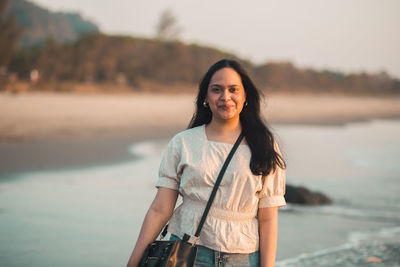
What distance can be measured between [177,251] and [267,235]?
0.49 meters

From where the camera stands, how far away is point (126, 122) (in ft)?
55.5

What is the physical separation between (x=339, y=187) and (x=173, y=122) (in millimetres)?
11203

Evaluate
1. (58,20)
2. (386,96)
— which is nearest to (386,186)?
(386,96)

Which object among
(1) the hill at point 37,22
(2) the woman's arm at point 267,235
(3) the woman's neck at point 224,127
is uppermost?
(1) the hill at point 37,22

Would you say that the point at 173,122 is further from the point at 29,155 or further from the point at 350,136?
the point at 29,155

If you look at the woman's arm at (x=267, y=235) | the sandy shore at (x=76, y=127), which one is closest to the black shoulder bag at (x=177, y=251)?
the woman's arm at (x=267, y=235)

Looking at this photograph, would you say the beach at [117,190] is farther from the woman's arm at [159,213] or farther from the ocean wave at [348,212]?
the woman's arm at [159,213]

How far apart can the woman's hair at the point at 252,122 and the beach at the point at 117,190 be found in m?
0.20

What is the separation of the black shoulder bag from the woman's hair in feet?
0.40

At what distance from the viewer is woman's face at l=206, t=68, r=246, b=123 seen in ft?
7.22

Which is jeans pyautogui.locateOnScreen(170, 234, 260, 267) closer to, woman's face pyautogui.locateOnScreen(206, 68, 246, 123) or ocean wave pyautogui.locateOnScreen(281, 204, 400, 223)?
woman's face pyautogui.locateOnScreen(206, 68, 246, 123)

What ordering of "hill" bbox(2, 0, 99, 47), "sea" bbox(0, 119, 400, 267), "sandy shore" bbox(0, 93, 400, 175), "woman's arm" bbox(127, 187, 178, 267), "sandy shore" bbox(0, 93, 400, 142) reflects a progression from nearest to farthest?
"woman's arm" bbox(127, 187, 178, 267)
"sea" bbox(0, 119, 400, 267)
"sandy shore" bbox(0, 93, 400, 175)
"sandy shore" bbox(0, 93, 400, 142)
"hill" bbox(2, 0, 99, 47)

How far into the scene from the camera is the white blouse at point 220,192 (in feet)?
6.76

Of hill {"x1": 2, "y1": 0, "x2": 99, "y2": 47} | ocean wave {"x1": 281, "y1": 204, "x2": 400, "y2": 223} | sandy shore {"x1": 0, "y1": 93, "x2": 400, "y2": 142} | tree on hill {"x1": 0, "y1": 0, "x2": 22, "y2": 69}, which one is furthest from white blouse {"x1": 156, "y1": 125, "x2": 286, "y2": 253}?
hill {"x1": 2, "y1": 0, "x2": 99, "y2": 47}
